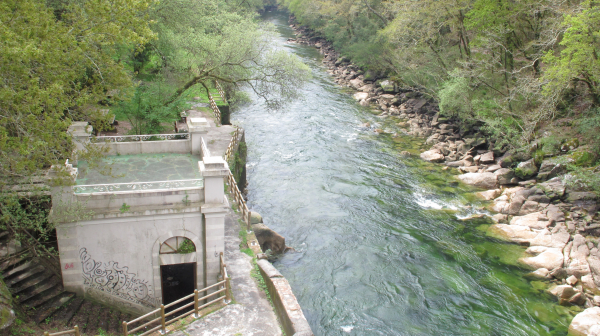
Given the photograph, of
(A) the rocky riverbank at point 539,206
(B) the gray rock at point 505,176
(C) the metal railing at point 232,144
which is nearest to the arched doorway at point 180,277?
A: (C) the metal railing at point 232,144

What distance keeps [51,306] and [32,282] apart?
101 centimetres

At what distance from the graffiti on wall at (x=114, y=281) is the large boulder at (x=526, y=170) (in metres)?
21.9

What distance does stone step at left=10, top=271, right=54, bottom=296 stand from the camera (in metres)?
12.4

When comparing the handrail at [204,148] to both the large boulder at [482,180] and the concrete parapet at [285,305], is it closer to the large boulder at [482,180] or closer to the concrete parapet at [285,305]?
the concrete parapet at [285,305]

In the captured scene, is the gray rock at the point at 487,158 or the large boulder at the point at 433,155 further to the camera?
the large boulder at the point at 433,155

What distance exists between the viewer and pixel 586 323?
15016mm

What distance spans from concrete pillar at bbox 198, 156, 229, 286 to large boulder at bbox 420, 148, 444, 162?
20940 millimetres

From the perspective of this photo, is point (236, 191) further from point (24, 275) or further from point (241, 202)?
point (24, 275)

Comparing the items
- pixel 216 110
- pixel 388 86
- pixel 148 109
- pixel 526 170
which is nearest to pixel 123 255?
pixel 148 109

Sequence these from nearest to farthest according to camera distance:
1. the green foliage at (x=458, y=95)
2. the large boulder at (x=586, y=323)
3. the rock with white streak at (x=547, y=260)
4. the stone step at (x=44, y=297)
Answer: the stone step at (x=44, y=297) → the large boulder at (x=586, y=323) → the rock with white streak at (x=547, y=260) → the green foliage at (x=458, y=95)


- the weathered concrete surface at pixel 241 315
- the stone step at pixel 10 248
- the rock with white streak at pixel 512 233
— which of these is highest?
the stone step at pixel 10 248

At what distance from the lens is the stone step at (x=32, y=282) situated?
12430mm

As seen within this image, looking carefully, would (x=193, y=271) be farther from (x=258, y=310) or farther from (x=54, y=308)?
(x=54, y=308)

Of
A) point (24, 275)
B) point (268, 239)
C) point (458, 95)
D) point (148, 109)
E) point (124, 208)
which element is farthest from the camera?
point (458, 95)
